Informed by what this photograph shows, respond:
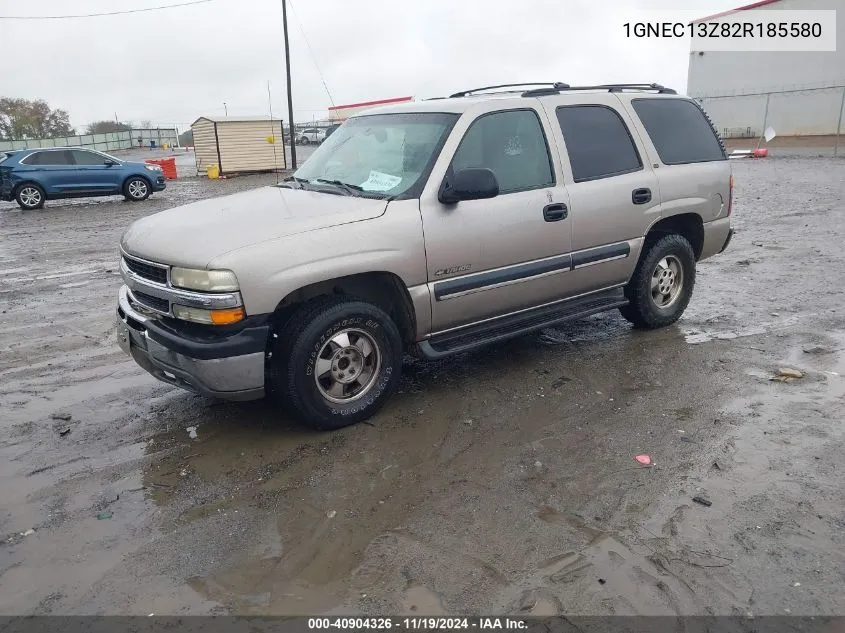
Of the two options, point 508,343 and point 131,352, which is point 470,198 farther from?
point 131,352

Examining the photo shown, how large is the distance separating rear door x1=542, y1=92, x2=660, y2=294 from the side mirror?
98 centimetres

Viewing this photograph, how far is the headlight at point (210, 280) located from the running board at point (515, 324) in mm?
1370

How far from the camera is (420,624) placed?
8.31 feet

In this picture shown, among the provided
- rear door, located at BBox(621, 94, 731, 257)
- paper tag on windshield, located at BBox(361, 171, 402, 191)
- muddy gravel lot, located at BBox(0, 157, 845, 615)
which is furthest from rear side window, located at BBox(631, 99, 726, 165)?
paper tag on windshield, located at BBox(361, 171, 402, 191)

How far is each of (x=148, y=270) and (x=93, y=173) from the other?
1566 cm

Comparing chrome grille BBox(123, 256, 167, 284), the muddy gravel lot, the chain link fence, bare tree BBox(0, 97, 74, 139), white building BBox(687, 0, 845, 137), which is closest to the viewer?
the muddy gravel lot

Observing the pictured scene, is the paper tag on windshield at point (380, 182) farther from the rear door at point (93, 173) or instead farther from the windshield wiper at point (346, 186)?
the rear door at point (93, 173)

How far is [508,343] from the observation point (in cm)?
573

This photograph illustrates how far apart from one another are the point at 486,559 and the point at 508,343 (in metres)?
3.00

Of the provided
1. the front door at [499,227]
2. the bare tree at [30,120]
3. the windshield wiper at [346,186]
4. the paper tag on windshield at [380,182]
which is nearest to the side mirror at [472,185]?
the front door at [499,227]

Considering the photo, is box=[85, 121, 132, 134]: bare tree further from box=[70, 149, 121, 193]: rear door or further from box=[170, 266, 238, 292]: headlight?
box=[170, 266, 238, 292]: headlight

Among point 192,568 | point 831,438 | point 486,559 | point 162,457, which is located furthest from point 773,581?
point 162,457

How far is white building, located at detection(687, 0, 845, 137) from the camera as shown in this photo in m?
35.8

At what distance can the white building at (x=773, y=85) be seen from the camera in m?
35.8
